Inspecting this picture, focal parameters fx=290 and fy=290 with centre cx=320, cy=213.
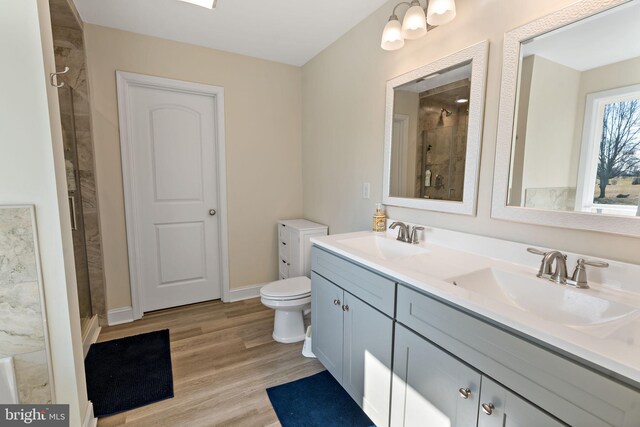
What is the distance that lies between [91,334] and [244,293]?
1.26m

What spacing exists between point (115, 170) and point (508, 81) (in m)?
2.77

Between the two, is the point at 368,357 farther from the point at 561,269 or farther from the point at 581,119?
the point at 581,119

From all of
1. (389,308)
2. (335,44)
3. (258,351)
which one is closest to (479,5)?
(335,44)

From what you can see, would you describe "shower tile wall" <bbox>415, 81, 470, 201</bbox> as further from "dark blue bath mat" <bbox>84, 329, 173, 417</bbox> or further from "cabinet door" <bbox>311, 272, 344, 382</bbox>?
"dark blue bath mat" <bbox>84, 329, 173, 417</bbox>

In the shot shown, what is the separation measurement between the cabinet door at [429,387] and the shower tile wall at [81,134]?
232 cm

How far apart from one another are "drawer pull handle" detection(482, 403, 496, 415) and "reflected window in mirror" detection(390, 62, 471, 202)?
94 centimetres

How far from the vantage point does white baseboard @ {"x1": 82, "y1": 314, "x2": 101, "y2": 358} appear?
2.07 metres

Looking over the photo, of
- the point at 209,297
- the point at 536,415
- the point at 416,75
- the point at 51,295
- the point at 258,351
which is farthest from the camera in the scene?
the point at 209,297

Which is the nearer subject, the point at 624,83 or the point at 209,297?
the point at 624,83

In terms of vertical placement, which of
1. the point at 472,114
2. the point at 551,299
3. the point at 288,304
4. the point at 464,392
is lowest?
the point at 288,304

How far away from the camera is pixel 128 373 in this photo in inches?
74.6

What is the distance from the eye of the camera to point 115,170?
2.40 meters

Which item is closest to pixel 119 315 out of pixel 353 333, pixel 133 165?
pixel 133 165

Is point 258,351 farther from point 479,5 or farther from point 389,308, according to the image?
point 479,5
